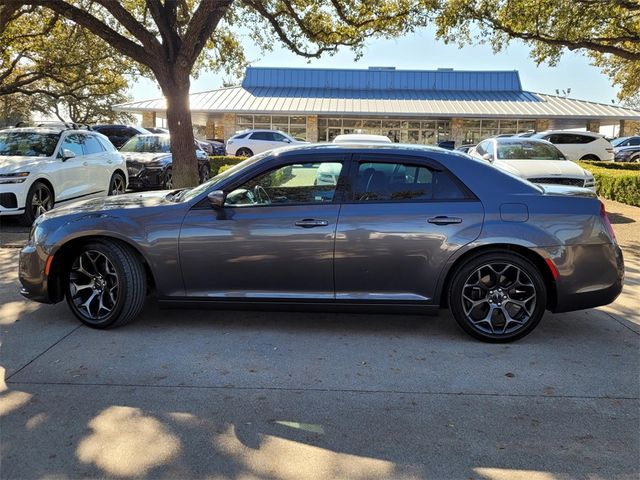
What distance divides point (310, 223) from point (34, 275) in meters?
2.41

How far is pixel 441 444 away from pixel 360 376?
0.92 metres

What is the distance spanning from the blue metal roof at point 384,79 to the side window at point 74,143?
28492 millimetres

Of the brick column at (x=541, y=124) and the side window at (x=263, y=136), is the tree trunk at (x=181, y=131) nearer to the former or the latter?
the side window at (x=263, y=136)

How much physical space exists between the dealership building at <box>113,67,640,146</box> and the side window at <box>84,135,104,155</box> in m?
21.3

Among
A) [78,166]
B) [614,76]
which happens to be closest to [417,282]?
[78,166]

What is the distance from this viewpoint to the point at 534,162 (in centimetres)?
1088

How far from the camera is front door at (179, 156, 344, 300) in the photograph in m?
4.32

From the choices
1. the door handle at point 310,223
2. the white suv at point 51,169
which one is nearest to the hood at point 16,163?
the white suv at point 51,169

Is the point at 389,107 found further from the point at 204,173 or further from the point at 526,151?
the point at 526,151

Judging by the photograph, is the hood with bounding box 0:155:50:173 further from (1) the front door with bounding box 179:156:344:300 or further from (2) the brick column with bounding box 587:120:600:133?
(2) the brick column with bounding box 587:120:600:133

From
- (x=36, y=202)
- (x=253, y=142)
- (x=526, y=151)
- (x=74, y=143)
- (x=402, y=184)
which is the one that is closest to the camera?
(x=402, y=184)

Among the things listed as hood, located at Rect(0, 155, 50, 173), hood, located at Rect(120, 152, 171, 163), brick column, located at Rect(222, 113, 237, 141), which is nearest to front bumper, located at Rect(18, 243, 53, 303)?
hood, located at Rect(0, 155, 50, 173)

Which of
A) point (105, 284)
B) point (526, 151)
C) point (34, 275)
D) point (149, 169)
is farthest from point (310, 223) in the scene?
point (149, 169)

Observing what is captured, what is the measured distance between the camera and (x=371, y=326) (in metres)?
4.74
